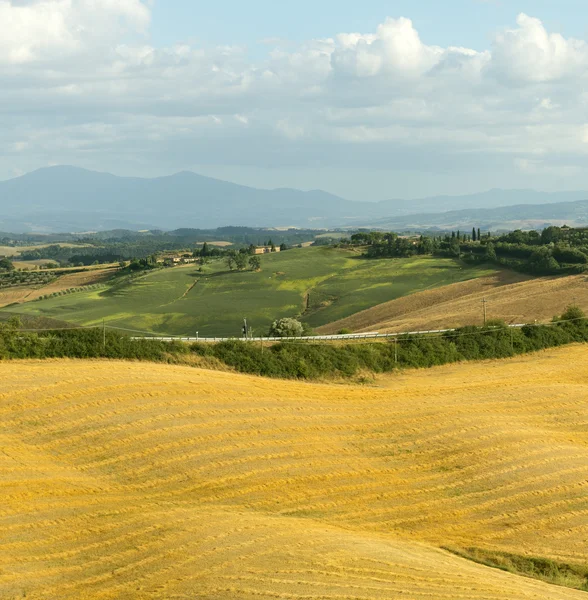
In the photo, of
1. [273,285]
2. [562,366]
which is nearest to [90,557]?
[562,366]

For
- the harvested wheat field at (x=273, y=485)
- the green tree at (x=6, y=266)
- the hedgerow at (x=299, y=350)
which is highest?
the green tree at (x=6, y=266)

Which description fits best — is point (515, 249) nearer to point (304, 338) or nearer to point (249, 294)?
point (249, 294)

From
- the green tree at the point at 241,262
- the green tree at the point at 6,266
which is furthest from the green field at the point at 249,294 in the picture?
the green tree at the point at 6,266

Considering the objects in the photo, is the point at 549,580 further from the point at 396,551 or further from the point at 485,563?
the point at 396,551

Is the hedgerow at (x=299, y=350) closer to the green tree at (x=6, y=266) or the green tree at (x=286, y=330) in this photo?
the green tree at (x=286, y=330)

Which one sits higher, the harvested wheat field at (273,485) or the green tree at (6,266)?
the green tree at (6,266)

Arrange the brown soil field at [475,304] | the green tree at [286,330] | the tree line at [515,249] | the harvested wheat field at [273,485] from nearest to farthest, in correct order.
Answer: the harvested wheat field at [273,485]
the green tree at [286,330]
the brown soil field at [475,304]
the tree line at [515,249]

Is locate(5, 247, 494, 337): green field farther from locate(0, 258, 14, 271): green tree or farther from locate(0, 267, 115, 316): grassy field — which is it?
locate(0, 258, 14, 271): green tree

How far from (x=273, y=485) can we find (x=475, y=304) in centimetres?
5888

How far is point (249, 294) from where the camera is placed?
110 m

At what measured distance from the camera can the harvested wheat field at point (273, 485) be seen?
22.6 metres

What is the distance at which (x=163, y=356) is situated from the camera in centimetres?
4962

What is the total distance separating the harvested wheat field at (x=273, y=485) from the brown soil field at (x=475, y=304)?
25.3 metres

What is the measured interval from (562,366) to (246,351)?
2340cm
